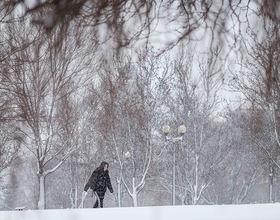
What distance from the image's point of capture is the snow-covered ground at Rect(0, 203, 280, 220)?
2922 mm

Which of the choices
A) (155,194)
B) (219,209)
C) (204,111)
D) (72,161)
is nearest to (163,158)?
(204,111)

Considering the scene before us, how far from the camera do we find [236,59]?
6.51 ft

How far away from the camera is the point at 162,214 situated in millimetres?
2984

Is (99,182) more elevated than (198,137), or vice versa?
(198,137)

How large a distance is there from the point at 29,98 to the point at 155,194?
18973mm

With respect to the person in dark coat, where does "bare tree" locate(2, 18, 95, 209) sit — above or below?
above

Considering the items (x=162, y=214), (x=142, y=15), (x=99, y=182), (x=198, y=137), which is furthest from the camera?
(x=198, y=137)

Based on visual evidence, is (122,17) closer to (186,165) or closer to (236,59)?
(236,59)

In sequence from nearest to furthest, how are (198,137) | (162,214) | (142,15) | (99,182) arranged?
(142,15) < (162,214) < (99,182) < (198,137)

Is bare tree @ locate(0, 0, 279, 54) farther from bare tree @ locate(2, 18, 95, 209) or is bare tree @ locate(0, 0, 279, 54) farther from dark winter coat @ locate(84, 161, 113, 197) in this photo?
dark winter coat @ locate(84, 161, 113, 197)

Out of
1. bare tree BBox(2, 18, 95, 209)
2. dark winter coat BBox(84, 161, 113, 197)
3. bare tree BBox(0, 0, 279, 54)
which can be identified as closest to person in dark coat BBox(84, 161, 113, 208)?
dark winter coat BBox(84, 161, 113, 197)

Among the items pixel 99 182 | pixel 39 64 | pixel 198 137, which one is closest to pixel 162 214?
pixel 39 64

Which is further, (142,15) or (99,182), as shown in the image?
(99,182)

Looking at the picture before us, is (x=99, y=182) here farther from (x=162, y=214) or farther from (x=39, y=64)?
(x=39, y=64)
